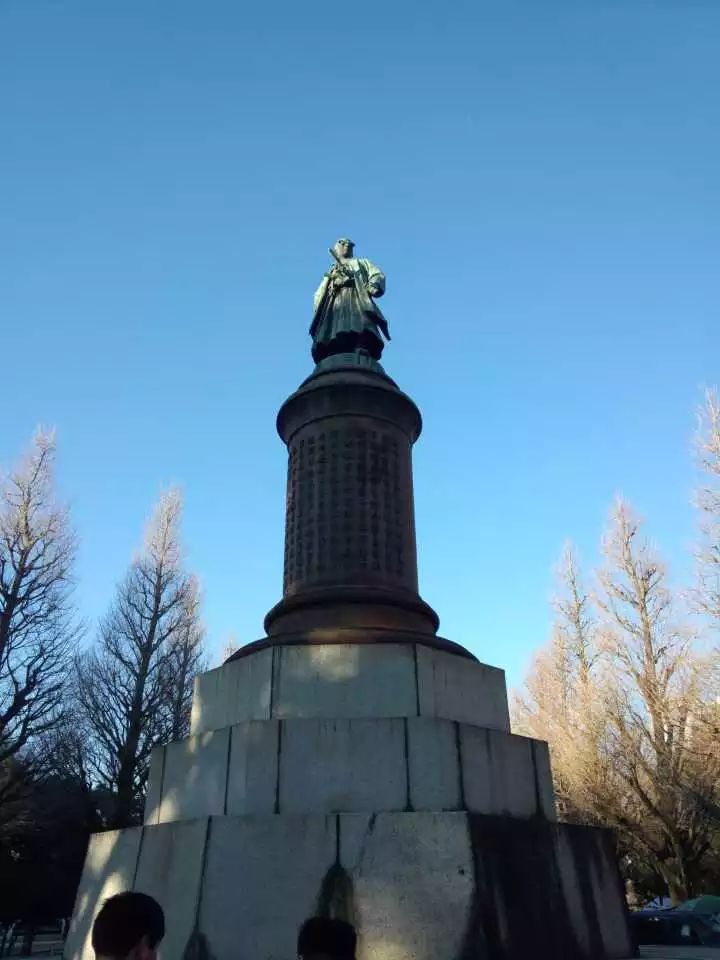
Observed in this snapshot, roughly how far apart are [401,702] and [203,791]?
179cm

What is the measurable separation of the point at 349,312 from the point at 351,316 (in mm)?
81

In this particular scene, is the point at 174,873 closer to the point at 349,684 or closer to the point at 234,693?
the point at 234,693

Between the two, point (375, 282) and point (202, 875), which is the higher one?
point (375, 282)

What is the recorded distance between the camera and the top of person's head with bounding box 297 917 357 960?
2275mm

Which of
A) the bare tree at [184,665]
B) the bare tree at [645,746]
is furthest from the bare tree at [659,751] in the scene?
the bare tree at [184,665]

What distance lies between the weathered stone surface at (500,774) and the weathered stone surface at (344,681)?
59 cm

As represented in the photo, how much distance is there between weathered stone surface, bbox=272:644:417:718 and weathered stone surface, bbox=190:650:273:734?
14 centimetres

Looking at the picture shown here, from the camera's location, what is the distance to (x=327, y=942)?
228cm

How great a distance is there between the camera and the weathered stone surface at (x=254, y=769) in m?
5.75

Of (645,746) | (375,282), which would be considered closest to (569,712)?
(645,746)

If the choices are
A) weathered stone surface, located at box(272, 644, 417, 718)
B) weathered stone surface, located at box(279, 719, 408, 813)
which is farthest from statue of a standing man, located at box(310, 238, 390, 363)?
weathered stone surface, located at box(279, 719, 408, 813)

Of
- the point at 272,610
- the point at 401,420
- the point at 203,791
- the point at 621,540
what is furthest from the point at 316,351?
the point at 621,540

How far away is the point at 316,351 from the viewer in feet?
31.4

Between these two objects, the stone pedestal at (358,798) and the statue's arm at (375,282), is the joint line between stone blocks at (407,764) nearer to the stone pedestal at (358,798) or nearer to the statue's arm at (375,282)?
the stone pedestal at (358,798)
